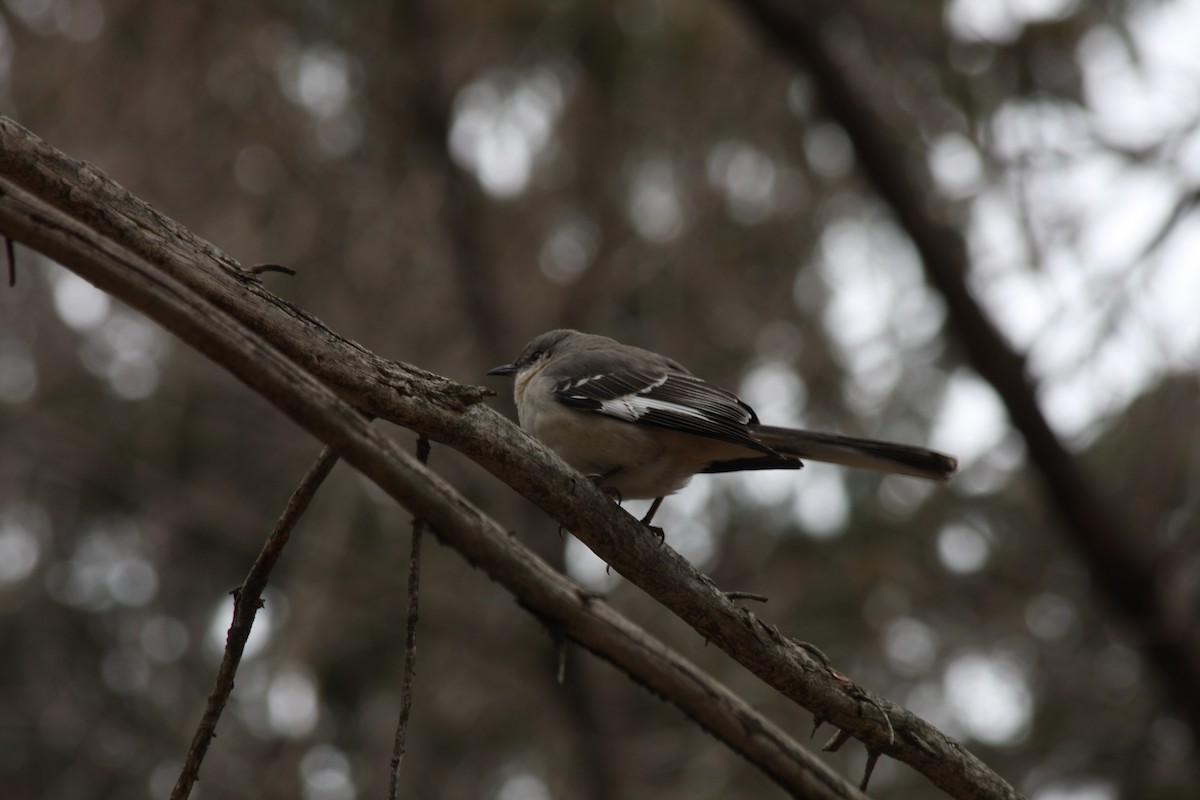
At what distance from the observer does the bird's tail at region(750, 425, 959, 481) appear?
3760mm

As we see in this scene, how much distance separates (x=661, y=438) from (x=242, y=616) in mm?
1945

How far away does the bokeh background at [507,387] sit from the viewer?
25.5 feet

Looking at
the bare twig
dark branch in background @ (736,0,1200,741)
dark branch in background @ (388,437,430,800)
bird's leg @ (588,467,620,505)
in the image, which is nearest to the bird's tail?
bird's leg @ (588,467,620,505)

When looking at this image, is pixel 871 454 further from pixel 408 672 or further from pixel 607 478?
pixel 408 672

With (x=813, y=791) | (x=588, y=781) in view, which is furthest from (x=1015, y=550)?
(x=813, y=791)

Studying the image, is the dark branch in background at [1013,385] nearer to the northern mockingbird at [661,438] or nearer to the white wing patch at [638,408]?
the northern mockingbird at [661,438]

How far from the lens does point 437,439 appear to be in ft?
7.00

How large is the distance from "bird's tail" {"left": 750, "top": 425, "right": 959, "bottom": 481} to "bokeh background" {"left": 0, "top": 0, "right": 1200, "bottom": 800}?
148 inches

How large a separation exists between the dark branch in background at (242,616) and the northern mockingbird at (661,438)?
1.72 metres

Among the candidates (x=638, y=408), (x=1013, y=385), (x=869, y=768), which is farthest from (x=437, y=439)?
(x=1013, y=385)

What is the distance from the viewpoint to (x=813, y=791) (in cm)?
172

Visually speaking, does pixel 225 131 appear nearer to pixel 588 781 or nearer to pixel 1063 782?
pixel 588 781

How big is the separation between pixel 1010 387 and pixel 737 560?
8.26 ft

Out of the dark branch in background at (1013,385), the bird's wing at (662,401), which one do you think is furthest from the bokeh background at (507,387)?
the bird's wing at (662,401)
